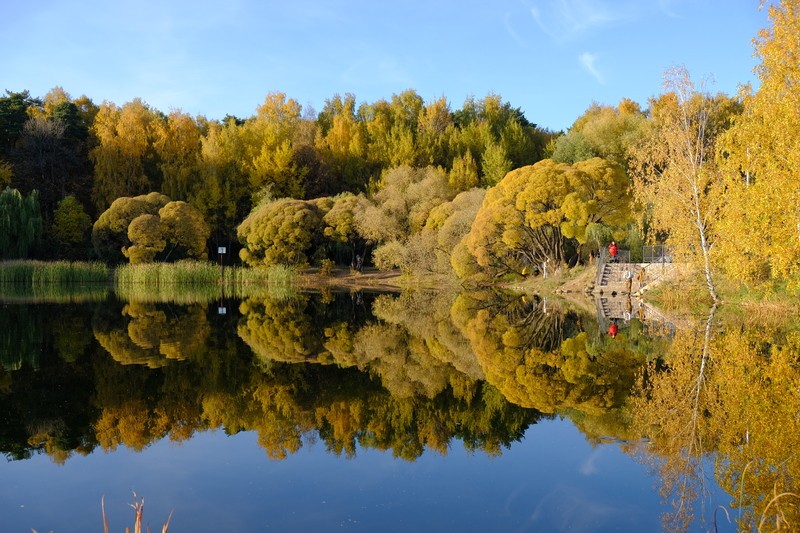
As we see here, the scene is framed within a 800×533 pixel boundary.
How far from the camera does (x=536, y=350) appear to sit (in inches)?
508

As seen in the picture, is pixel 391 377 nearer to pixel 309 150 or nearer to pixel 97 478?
pixel 97 478

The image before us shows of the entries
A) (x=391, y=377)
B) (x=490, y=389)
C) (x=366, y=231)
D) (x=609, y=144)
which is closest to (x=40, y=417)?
(x=391, y=377)

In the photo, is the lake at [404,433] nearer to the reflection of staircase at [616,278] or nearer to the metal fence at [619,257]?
the reflection of staircase at [616,278]

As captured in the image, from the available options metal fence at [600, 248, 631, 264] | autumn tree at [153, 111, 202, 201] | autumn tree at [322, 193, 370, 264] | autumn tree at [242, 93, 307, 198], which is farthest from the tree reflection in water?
autumn tree at [153, 111, 202, 201]

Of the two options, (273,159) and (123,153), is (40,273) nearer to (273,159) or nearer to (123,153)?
(123,153)

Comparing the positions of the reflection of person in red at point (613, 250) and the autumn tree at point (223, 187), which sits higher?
the autumn tree at point (223, 187)

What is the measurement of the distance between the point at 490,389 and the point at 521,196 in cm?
2256

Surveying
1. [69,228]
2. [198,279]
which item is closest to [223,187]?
[69,228]

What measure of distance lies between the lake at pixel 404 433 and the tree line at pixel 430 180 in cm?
495

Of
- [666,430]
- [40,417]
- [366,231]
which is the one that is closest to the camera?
[666,430]

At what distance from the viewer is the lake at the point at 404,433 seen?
5238 mm

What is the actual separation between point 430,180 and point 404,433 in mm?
36768

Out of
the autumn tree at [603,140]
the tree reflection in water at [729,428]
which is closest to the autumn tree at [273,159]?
the autumn tree at [603,140]

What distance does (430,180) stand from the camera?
4322cm
